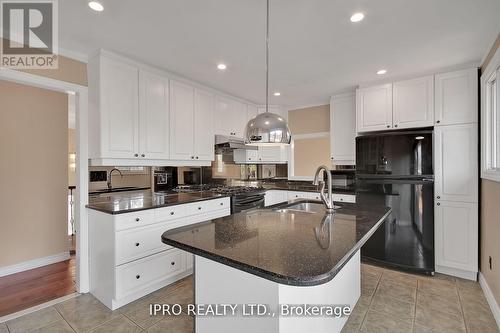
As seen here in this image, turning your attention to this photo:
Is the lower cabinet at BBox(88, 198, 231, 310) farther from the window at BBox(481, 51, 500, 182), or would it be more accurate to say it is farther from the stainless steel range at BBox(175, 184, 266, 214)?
the window at BBox(481, 51, 500, 182)

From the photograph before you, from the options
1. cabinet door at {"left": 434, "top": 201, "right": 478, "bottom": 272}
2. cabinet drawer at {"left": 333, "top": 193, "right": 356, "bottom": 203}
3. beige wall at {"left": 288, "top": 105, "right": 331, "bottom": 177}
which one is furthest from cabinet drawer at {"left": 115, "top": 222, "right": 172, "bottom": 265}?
cabinet door at {"left": 434, "top": 201, "right": 478, "bottom": 272}

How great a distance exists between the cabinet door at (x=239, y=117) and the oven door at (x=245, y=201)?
1.05 meters

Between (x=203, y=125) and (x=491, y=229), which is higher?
(x=203, y=125)

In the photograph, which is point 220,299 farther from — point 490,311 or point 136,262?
point 490,311

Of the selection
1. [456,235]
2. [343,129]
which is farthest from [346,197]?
[456,235]

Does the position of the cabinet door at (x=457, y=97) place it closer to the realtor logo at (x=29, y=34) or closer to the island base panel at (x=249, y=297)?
the island base panel at (x=249, y=297)

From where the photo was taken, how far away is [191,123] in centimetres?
319

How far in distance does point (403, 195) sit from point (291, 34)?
2248 millimetres

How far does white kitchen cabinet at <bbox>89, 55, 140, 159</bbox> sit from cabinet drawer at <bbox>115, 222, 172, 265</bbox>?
788mm

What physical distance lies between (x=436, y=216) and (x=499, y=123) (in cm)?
116

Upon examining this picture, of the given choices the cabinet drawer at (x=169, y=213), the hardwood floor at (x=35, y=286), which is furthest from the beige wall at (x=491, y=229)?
the hardwood floor at (x=35, y=286)

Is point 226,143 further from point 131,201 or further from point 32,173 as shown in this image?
point 32,173

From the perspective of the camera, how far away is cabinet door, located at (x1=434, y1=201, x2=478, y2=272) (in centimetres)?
262

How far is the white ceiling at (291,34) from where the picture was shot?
1705 millimetres
